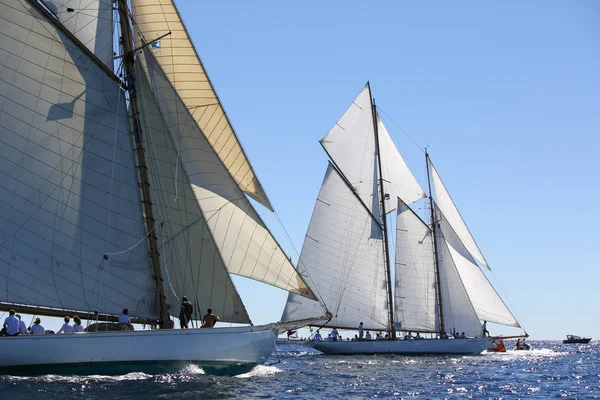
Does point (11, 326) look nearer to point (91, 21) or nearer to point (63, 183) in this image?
point (63, 183)

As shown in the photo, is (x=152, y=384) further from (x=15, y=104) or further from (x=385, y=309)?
(x=385, y=309)

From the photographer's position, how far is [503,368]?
1857 inches

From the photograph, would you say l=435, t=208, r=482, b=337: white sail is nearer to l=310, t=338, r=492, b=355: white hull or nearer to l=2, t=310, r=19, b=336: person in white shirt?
l=310, t=338, r=492, b=355: white hull

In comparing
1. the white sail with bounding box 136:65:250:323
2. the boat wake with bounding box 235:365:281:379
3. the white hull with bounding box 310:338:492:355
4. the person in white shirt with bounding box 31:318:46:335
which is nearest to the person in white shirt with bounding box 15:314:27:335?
the person in white shirt with bounding box 31:318:46:335

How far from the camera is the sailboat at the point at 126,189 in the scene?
100 feet

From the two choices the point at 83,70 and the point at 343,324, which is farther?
the point at 343,324

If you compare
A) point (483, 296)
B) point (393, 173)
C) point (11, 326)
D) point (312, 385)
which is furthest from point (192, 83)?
point (483, 296)

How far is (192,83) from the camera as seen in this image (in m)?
33.8

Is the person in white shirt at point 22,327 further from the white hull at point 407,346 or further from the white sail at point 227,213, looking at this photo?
the white hull at point 407,346

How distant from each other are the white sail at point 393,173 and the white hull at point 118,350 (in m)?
36.5

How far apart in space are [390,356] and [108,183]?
3286cm

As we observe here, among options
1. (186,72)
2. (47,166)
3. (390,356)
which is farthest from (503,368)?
(47,166)

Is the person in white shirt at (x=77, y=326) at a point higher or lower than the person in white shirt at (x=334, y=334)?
lower

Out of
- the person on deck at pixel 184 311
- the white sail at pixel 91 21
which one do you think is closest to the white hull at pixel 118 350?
the person on deck at pixel 184 311
